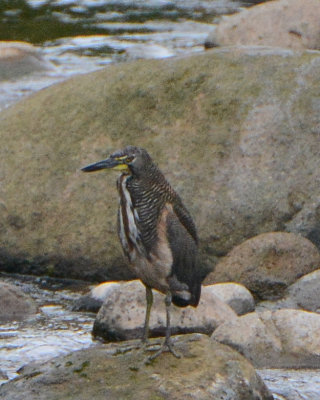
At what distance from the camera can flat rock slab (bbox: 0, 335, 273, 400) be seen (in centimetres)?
559

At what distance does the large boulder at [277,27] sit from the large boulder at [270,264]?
658 centimetres

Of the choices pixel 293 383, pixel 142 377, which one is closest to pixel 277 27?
pixel 293 383

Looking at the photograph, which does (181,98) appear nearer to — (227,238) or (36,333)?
(227,238)

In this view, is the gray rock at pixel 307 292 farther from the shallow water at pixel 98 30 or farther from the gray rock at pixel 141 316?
the shallow water at pixel 98 30

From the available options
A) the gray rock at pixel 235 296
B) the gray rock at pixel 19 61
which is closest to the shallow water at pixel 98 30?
the gray rock at pixel 19 61

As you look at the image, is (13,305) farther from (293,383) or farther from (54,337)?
(293,383)

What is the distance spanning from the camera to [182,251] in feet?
Result: 20.0

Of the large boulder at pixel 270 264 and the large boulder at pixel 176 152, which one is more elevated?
the large boulder at pixel 176 152

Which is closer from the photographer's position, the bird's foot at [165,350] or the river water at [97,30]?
the bird's foot at [165,350]

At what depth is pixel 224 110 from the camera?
9.34 meters

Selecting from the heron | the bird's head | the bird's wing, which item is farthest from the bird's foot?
the bird's head

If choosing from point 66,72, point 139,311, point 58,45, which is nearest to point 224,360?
point 139,311

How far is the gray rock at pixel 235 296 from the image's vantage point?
7.98 metres

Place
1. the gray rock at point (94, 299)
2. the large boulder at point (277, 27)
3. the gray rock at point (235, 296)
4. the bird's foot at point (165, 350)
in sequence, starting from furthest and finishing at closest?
1. the large boulder at point (277, 27)
2. the gray rock at point (94, 299)
3. the gray rock at point (235, 296)
4. the bird's foot at point (165, 350)
